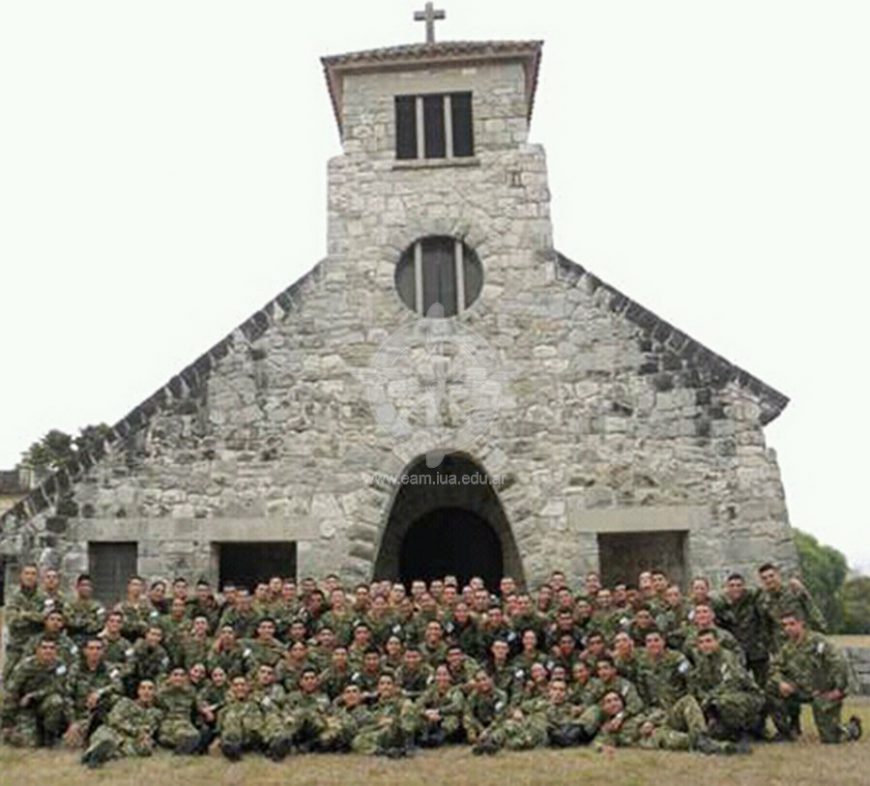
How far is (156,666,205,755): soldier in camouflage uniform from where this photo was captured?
887cm

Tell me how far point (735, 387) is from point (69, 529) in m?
8.61

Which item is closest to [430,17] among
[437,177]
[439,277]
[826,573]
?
[437,177]

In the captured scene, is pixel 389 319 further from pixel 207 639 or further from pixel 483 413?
pixel 207 639

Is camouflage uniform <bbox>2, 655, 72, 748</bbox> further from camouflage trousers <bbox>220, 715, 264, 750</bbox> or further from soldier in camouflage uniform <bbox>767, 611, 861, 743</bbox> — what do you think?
soldier in camouflage uniform <bbox>767, 611, 861, 743</bbox>

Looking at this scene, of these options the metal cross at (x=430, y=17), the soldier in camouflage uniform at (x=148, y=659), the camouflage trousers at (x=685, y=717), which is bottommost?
the camouflage trousers at (x=685, y=717)

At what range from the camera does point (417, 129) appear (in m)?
14.6

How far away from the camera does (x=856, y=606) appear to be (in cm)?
3769

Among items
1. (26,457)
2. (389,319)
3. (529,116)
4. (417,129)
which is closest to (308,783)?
(389,319)

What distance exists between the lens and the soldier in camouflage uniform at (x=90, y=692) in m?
9.35

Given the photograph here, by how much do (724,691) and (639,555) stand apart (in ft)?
15.6

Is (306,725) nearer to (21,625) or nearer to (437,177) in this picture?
(21,625)

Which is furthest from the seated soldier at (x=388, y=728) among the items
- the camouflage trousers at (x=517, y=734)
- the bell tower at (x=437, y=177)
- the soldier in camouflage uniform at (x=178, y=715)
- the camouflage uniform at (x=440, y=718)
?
the bell tower at (x=437, y=177)

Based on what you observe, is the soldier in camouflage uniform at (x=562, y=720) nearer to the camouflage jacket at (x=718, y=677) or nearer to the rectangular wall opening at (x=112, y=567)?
the camouflage jacket at (x=718, y=677)

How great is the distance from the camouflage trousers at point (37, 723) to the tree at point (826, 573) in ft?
98.9
